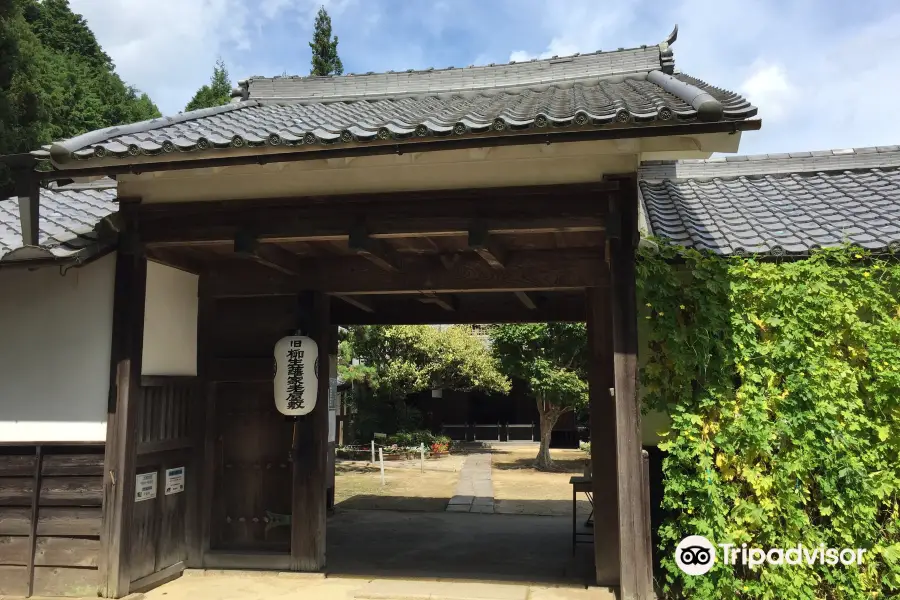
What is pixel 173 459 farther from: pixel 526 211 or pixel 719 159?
pixel 719 159

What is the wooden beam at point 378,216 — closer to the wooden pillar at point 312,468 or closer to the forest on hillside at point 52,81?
the wooden pillar at point 312,468

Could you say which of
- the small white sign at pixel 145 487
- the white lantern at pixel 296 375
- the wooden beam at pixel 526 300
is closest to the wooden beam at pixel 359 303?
the white lantern at pixel 296 375

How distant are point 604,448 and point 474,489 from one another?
8.75 metres

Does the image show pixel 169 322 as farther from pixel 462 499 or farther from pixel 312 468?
pixel 462 499

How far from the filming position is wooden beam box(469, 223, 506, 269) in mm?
5383

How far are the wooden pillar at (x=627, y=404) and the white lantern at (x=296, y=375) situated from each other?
3184 millimetres

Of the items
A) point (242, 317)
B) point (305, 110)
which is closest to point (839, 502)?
point (242, 317)

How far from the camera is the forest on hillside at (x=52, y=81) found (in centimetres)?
1570

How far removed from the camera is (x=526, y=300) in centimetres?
816

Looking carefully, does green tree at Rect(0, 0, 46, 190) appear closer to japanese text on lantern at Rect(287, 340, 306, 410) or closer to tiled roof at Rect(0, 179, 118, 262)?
tiled roof at Rect(0, 179, 118, 262)

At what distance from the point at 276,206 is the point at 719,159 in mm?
6105

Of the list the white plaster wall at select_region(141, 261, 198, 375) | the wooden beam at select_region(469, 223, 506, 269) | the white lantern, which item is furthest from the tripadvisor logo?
the white plaster wall at select_region(141, 261, 198, 375)

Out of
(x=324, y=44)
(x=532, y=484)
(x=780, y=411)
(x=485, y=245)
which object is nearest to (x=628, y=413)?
(x=780, y=411)

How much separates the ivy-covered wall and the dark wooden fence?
5215 millimetres
